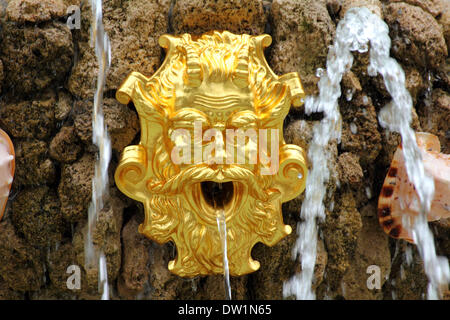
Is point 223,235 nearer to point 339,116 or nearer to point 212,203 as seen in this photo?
point 212,203

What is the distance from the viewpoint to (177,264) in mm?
983

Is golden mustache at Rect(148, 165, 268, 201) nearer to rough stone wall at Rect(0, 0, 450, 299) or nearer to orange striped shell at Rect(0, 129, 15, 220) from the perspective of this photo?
rough stone wall at Rect(0, 0, 450, 299)

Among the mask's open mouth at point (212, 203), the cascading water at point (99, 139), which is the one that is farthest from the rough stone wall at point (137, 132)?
the mask's open mouth at point (212, 203)

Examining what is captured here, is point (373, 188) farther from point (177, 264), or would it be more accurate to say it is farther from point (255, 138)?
point (177, 264)

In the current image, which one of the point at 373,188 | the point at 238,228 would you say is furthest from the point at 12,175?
the point at 373,188

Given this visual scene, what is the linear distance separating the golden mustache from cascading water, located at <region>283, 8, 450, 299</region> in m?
0.18

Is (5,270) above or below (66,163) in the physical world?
below

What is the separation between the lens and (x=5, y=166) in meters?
0.92

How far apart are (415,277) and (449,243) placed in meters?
0.13

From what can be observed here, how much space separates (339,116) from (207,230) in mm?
415

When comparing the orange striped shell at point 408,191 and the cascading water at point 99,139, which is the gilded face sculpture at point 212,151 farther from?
the orange striped shell at point 408,191

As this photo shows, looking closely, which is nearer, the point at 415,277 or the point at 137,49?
the point at 137,49

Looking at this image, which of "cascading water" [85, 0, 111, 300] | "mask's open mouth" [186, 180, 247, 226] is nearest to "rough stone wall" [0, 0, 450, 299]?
"cascading water" [85, 0, 111, 300]

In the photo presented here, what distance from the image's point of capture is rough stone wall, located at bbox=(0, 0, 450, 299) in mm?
967
